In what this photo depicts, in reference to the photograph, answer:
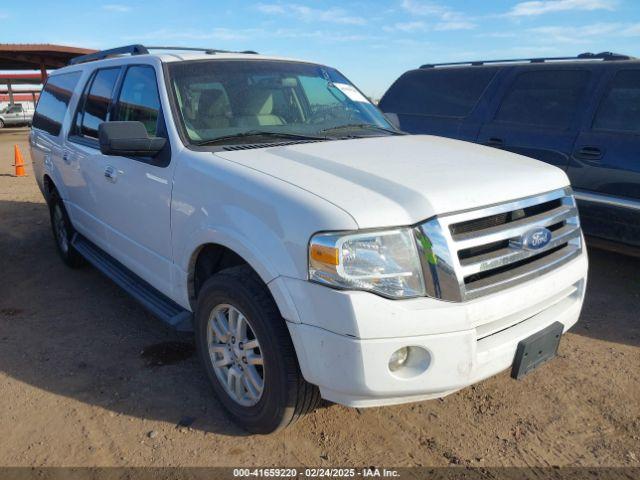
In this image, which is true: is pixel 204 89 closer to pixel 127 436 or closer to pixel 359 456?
pixel 127 436

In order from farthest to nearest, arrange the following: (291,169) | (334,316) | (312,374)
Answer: (291,169) < (312,374) < (334,316)

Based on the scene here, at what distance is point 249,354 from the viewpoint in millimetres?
2602

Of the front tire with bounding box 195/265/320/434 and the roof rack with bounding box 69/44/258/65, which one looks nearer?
the front tire with bounding box 195/265/320/434

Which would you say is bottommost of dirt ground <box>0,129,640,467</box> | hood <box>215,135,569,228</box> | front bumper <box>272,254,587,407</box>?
dirt ground <box>0,129,640,467</box>

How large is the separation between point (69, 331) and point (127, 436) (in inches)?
59.8

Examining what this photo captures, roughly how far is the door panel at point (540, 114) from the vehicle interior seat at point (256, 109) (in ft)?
9.03

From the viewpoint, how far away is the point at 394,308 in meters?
2.08

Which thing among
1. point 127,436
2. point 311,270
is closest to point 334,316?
point 311,270

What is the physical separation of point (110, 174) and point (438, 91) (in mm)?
3954

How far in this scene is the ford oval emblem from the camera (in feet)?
7.93

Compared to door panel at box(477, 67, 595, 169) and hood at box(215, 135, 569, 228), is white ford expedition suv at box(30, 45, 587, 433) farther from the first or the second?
door panel at box(477, 67, 595, 169)

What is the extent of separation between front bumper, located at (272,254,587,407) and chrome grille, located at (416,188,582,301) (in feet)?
0.25

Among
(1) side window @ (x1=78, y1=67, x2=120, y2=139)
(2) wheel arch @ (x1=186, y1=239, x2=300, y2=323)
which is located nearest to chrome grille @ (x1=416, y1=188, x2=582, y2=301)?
(2) wheel arch @ (x1=186, y1=239, x2=300, y2=323)

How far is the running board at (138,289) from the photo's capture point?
3107 mm
